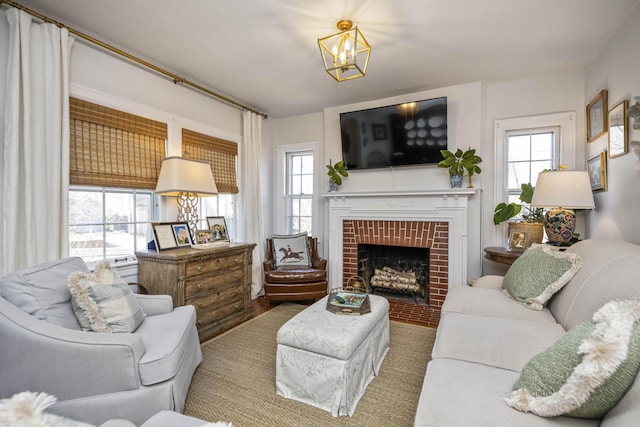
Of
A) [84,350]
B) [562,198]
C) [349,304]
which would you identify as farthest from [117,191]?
[562,198]

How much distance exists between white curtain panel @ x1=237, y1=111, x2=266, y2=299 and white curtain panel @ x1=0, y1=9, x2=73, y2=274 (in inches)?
75.4

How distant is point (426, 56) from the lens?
2.78 meters

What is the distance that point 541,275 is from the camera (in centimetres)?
204

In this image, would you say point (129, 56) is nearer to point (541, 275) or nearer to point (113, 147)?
point (113, 147)

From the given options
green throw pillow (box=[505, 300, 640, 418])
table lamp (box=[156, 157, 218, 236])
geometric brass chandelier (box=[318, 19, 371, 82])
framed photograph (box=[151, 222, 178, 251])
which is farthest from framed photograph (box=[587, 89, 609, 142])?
framed photograph (box=[151, 222, 178, 251])

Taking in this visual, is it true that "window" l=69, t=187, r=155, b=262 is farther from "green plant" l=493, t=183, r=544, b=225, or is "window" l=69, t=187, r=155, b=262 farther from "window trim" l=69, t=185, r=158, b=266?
"green plant" l=493, t=183, r=544, b=225

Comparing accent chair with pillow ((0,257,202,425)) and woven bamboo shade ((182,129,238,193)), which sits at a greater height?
woven bamboo shade ((182,129,238,193))

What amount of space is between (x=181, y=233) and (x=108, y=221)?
59 centimetres

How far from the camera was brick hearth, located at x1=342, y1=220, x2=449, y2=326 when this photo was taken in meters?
3.50

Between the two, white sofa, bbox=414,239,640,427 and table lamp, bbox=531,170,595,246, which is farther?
table lamp, bbox=531,170,595,246

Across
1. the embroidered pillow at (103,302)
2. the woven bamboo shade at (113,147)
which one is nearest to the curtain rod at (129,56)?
the woven bamboo shade at (113,147)

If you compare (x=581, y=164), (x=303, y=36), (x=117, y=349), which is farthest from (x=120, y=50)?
(x=581, y=164)

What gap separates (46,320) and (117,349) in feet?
1.32

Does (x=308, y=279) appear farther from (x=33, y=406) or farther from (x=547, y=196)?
(x=33, y=406)
